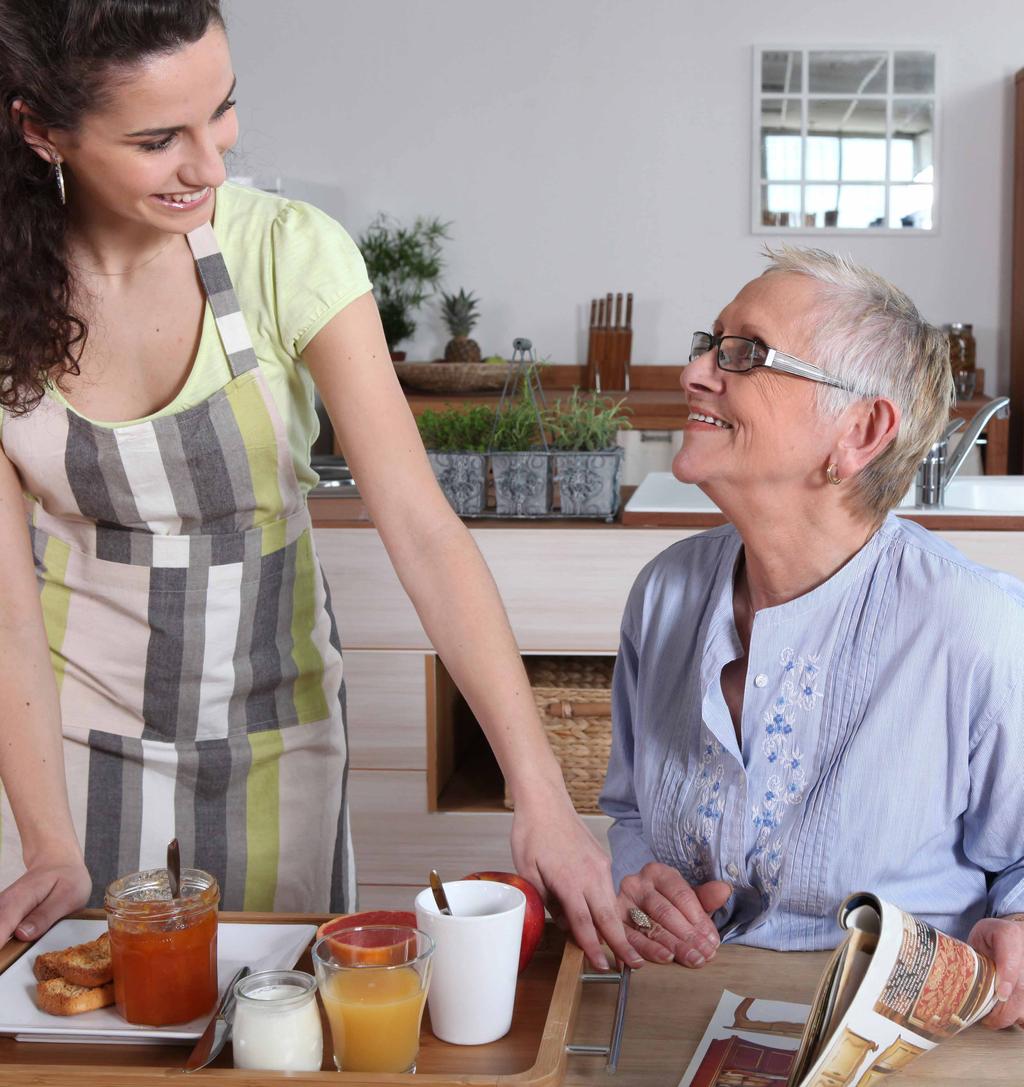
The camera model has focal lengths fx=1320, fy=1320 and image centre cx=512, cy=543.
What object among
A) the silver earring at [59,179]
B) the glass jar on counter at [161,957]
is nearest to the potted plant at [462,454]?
the silver earring at [59,179]

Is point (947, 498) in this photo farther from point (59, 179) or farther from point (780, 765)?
point (59, 179)

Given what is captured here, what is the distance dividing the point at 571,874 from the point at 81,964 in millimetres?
378

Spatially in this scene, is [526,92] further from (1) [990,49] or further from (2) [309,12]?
(1) [990,49]

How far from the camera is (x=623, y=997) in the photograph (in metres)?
1.01

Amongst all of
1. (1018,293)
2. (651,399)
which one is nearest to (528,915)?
(651,399)

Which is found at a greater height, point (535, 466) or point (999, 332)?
point (999, 332)

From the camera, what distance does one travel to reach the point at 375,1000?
33.1 inches

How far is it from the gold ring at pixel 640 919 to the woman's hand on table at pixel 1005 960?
28cm

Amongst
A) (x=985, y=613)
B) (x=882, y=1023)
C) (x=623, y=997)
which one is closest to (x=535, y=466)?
(x=985, y=613)

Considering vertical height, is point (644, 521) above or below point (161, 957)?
above

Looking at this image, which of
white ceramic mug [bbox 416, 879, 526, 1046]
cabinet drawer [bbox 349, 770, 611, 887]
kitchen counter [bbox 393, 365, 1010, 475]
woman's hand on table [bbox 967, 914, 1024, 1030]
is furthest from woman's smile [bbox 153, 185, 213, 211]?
kitchen counter [bbox 393, 365, 1010, 475]

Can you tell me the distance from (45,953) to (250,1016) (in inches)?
10.8

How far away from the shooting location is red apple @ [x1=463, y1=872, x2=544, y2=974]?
999 mm

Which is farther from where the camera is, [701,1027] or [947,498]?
[947,498]
